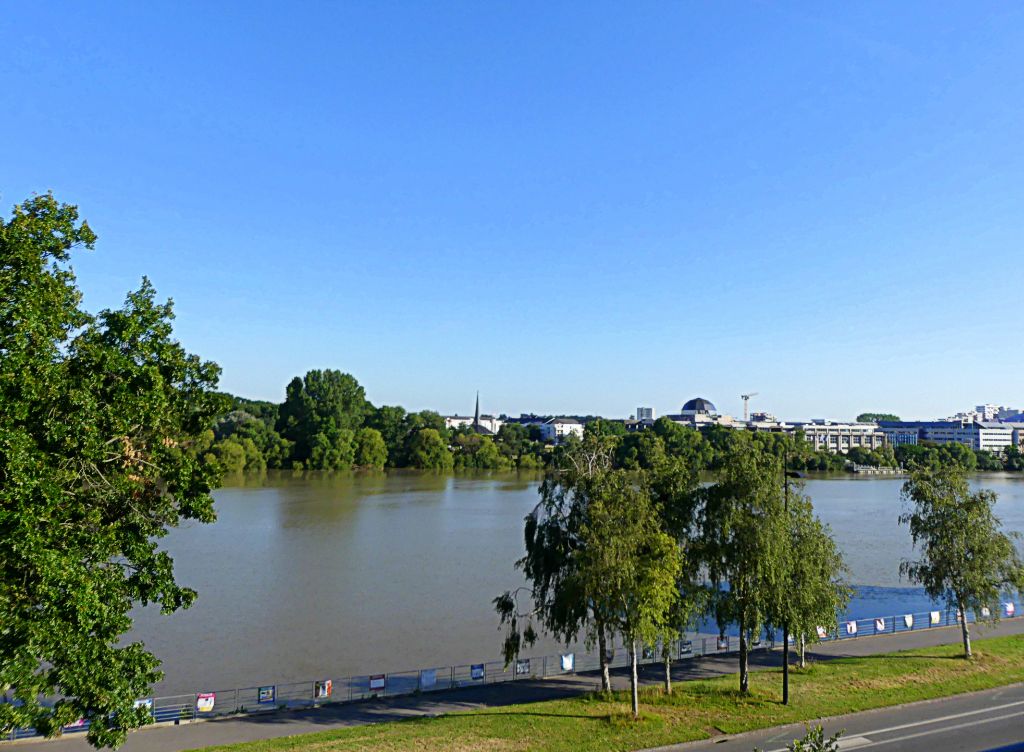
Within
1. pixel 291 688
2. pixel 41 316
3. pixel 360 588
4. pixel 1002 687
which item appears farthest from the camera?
pixel 360 588

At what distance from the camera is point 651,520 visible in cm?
2022

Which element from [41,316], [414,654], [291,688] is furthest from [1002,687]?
[41,316]

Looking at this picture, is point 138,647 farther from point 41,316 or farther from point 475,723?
point 475,723

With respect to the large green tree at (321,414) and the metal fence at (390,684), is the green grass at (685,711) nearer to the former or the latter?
the metal fence at (390,684)

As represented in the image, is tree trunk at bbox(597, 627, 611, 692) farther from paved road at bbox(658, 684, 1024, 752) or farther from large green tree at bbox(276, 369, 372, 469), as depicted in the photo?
large green tree at bbox(276, 369, 372, 469)

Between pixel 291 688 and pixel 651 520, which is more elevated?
pixel 651 520

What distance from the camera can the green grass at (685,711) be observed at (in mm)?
17281

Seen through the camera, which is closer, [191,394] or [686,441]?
[191,394]

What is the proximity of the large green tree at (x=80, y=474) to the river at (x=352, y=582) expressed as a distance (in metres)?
12.6

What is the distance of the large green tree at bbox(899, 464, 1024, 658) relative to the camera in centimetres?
2533

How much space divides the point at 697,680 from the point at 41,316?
67.5ft

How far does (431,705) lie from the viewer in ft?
68.5

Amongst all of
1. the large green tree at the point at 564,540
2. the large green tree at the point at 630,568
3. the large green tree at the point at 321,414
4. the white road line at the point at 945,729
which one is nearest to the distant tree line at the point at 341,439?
the large green tree at the point at 321,414

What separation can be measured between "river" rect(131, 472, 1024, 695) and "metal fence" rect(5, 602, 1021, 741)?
61.9 inches
